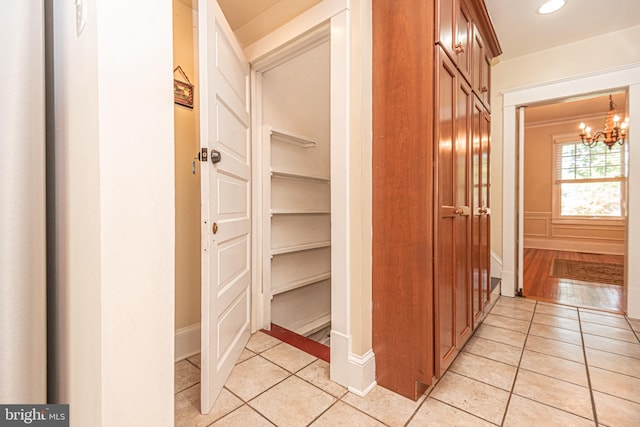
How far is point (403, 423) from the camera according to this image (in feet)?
3.89

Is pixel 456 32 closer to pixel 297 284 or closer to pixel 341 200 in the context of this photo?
pixel 341 200

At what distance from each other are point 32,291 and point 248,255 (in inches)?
51.4

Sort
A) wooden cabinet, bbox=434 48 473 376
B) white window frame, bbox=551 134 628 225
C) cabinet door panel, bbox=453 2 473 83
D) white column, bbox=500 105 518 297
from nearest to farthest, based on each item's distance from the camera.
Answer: wooden cabinet, bbox=434 48 473 376 → cabinet door panel, bbox=453 2 473 83 → white column, bbox=500 105 518 297 → white window frame, bbox=551 134 628 225

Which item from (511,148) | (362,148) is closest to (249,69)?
(362,148)

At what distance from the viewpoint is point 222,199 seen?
4.67ft

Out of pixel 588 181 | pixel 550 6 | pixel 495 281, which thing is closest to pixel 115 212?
pixel 550 6

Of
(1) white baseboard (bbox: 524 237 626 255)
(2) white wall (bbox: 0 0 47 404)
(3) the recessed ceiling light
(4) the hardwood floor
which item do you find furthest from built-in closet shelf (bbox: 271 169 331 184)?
(1) white baseboard (bbox: 524 237 626 255)

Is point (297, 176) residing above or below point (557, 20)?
below

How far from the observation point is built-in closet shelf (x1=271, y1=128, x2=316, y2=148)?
2.21 meters

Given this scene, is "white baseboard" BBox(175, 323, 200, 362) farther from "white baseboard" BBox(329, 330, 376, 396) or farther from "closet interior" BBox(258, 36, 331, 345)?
"white baseboard" BBox(329, 330, 376, 396)

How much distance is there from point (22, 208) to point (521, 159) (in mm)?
3769

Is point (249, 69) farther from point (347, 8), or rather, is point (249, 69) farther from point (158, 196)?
point (158, 196)

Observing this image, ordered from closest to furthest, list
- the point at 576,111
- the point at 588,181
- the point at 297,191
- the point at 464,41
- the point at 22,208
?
the point at 22,208 < the point at 464,41 < the point at 297,191 < the point at 576,111 < the point at 588,181

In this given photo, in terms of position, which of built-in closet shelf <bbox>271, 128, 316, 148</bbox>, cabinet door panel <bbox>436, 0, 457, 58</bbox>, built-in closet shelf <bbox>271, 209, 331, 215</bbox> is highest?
cabinet door panel <bbox>436, 0, 457, 58</bbox>
